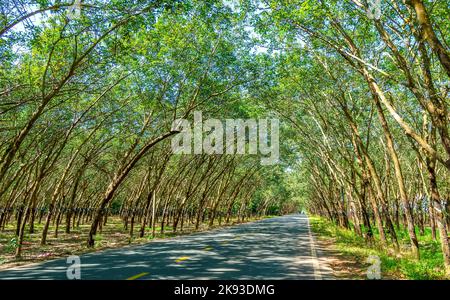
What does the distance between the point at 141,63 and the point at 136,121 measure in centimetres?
774

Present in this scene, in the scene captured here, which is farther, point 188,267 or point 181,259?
point 181,259

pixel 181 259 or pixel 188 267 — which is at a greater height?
pixel 188 267

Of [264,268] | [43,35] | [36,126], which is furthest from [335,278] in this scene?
[36,126]

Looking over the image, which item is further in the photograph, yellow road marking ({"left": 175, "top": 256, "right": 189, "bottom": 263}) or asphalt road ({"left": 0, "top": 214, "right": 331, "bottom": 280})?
yellow road marking ({"left": 175, "top": 256, "right": 189, "bottom": 263})

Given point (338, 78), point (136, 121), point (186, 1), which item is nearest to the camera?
point (186, 1)

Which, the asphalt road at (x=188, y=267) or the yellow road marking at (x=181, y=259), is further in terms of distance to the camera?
the yellow road marking at (x=181, y=259)

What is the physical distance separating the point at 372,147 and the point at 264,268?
28132 mm

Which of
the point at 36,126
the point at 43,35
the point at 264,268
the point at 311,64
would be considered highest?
the point at 311,64

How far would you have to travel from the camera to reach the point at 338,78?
16578mm
